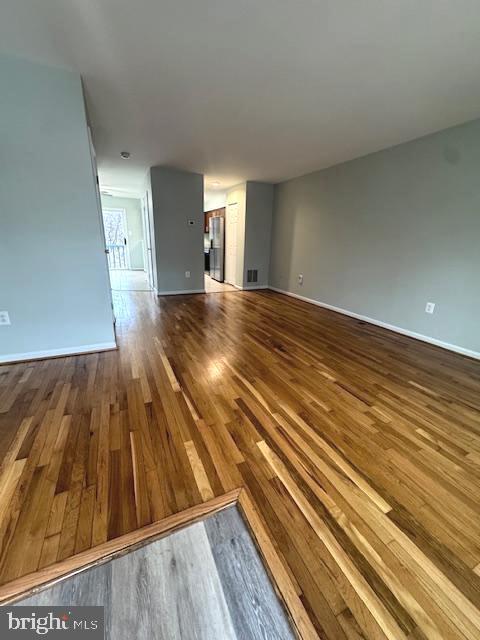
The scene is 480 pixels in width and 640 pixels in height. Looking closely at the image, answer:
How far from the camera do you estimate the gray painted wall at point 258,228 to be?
568 cm

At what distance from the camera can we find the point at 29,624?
0.80 m

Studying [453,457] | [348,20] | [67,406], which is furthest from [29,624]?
[348,20]

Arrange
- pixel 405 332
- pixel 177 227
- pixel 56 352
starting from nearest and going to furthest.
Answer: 1. pixel 56 352
2. pixel 405 332
3. pixel 177 227

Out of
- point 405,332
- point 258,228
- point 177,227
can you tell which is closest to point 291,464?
point 405,332

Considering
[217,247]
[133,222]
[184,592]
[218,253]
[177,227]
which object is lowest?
[184,592]

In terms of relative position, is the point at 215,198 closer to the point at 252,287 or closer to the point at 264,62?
the point at 252,287

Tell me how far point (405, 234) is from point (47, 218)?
13.2ft

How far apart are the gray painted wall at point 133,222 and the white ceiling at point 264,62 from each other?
5463 millimetres

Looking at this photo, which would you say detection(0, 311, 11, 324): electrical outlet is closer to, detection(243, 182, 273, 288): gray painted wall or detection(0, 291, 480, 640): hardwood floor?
detection(0, 291, 480, 640): hardwood floor

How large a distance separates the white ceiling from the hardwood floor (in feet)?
7.93

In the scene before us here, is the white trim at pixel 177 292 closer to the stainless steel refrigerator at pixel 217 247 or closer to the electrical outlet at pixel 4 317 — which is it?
the stainless steel refrigerator at pixel 217 247

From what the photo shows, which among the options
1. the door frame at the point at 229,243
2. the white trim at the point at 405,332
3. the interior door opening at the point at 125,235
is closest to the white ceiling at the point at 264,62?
the white trim at the point at 405,332

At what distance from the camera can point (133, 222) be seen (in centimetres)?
838

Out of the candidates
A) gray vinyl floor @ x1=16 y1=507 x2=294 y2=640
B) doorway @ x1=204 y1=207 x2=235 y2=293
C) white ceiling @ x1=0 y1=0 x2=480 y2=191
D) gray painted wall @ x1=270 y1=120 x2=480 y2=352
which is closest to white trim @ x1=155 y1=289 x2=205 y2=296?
doorway @ x1=204 y1=207 x2=235 y2=293
